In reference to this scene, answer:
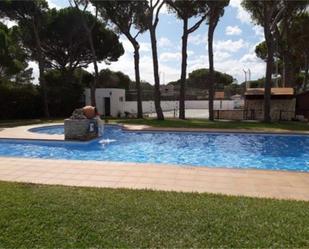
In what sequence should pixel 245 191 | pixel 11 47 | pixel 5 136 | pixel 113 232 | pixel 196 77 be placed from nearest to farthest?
pixel 113 232 → pixel 245 191 → pixel 5 136 → pixel 11 47 → pixel 196 77

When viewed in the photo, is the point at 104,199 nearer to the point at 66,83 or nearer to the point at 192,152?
the point at 192,152

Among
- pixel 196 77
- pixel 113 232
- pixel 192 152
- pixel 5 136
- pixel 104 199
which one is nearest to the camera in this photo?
pixel 113 232

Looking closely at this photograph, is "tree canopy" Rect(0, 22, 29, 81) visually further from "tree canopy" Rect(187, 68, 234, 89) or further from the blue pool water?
"tree canopy" Rect(187, 68, 234, 89)

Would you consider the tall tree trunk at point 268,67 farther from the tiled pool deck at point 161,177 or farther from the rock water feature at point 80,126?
the tiled pool deck at point 161,177

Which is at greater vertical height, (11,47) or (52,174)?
(11,47)

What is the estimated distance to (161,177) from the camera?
18.0ft

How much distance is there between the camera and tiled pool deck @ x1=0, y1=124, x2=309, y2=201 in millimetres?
4828

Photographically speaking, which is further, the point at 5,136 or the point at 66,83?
the point at 66,83

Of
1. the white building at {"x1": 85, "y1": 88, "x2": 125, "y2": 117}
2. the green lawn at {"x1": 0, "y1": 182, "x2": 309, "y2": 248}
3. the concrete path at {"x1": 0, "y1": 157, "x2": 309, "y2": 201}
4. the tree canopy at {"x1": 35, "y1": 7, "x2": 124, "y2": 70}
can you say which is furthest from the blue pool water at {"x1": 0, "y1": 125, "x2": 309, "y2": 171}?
the tree canopy at {"x1": 35, "y1": 7, "x2": 124, "y2": 70}

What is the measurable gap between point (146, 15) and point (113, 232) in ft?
57.0

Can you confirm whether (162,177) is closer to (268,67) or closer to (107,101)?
(268,67)

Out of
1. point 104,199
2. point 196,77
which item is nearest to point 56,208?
point 104,199

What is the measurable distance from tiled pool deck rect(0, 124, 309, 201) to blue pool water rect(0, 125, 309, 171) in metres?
2.81

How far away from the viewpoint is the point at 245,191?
186 inches
